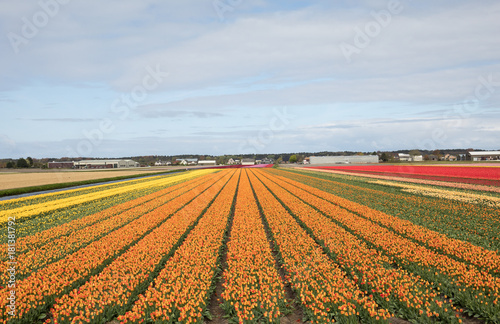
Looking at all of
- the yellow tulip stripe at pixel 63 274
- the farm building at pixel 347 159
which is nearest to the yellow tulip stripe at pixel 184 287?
the yellow tulip stripe at pixel 63 274

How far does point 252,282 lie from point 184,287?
80.2 inches

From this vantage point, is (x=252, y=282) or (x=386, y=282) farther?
(x=252, y=282)

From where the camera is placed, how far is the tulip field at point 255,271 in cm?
800

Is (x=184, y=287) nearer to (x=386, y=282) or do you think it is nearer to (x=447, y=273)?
(x=386, y=282)

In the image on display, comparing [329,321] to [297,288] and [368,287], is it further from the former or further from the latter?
[368,287]

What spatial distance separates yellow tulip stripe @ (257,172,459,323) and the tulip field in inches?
1.9

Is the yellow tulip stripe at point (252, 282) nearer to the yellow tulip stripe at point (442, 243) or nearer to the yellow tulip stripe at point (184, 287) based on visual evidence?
the yellow tulip stripe at point (184, 287)

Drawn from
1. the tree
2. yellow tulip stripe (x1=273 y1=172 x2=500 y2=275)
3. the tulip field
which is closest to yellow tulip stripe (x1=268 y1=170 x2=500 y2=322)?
the tulip field

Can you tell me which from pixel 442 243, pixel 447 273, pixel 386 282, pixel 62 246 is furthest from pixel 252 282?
pixel 62 246

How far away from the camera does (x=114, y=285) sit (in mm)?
9188

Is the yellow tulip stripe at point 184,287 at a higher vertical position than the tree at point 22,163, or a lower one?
lower

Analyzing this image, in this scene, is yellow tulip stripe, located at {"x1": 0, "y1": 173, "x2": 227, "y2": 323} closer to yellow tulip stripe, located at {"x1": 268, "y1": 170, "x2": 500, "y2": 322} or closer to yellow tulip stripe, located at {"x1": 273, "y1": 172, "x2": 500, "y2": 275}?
yellow tulip stripe, located at {"x1": 268, "y1": 170, "x2": 500, "y2": 322}

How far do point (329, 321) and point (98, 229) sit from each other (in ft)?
46.3

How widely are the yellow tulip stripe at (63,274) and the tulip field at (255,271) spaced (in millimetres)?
47
